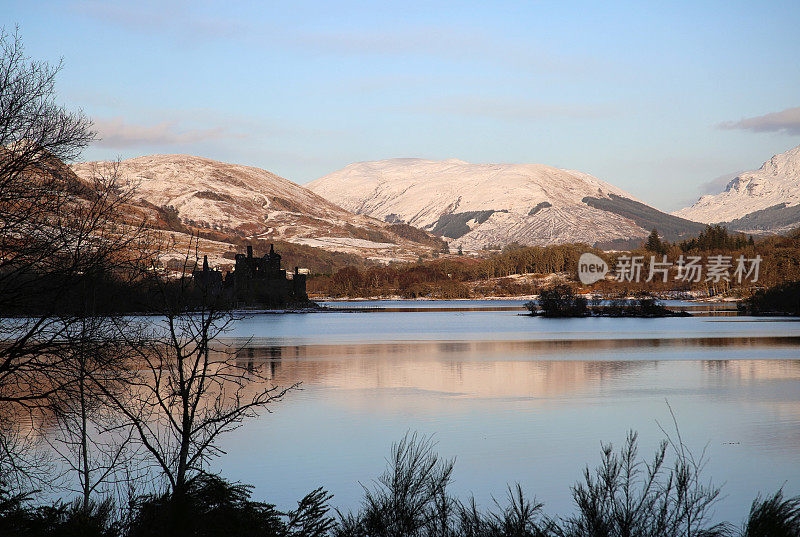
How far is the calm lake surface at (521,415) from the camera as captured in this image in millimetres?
19172

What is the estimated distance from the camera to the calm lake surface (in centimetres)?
1917

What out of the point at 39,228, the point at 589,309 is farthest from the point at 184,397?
the point at 589,309

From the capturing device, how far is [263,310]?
163250 millimetres

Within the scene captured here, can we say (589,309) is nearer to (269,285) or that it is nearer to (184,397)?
(269,285)

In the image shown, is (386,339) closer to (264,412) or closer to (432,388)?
(432,388)

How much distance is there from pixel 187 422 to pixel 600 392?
2600cm

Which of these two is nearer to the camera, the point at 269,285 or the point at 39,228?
the point at 39,228

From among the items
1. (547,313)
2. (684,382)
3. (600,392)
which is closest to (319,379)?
(600,392)

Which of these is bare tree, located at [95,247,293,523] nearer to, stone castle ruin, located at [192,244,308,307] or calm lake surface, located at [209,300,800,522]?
calm lake surface, located at [209,300,800,522]

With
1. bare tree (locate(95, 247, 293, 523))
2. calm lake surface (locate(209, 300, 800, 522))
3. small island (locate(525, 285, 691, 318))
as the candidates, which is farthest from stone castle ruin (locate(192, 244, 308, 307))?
bare tree (locate(95, 247, 293, 523))

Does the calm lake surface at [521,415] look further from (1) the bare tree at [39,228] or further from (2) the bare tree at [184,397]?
(1) the bare tree at [39,228]

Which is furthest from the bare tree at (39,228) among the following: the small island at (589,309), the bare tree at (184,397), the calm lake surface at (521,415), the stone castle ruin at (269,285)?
the stone castle ruin at (269,285)

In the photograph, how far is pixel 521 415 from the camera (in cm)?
2800

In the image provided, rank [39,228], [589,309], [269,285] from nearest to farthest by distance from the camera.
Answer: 1. [39,228]
2. [589,309]
3. [269,285]
